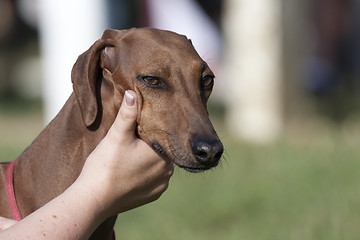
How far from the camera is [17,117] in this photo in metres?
11.1

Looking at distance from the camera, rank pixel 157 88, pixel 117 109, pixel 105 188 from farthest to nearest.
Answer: pixel 117 109 < pixel 157 88 < pixel 105 188

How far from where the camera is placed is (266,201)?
5.72 m

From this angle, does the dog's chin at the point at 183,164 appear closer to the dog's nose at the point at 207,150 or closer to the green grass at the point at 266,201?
the dog's nose at the point at 207,150

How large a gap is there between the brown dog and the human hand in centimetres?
9

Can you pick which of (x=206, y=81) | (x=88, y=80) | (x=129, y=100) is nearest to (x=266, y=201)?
(x=206, y=81)

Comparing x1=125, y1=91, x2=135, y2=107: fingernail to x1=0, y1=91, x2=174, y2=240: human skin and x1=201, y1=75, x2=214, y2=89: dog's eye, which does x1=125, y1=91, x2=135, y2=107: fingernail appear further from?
x1=201, y1=75, x2=214, y2=89: dog's eye

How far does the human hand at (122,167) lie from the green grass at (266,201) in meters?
2.34

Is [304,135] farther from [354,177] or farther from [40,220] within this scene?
[40,220]

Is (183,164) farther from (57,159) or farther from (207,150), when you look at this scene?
(57,159)

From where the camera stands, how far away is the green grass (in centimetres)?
519

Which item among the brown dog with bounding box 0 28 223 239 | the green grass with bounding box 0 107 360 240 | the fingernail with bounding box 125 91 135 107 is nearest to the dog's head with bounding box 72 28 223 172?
the brown dog with bounding box 0 28 223 239

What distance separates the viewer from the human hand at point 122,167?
2.49 meters

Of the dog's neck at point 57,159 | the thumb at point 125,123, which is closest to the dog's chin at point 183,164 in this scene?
the thumb at point 125,123

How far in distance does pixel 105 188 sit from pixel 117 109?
Result: 1.49 ft
